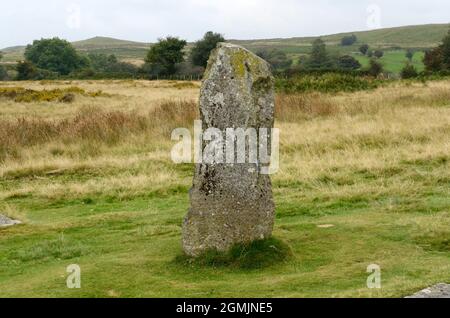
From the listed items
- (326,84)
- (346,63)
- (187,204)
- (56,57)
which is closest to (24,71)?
(56,57)

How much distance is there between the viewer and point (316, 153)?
59.9ft

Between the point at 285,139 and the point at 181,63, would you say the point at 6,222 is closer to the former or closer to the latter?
the point at 285,139

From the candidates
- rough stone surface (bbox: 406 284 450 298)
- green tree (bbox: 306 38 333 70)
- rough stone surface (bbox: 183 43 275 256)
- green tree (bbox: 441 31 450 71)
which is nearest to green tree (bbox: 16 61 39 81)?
green tree (bbox: 306 38 333 70)

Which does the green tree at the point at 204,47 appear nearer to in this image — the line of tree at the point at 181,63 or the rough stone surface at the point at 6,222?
the line of tree at the point at 181,63

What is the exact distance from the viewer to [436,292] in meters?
7.07

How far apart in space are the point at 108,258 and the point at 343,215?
15.3 feet

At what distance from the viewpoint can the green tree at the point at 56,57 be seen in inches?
4449

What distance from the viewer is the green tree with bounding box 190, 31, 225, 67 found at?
72688 millimetres

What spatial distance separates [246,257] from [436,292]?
9.35ft

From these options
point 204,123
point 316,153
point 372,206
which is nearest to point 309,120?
point 316,153
